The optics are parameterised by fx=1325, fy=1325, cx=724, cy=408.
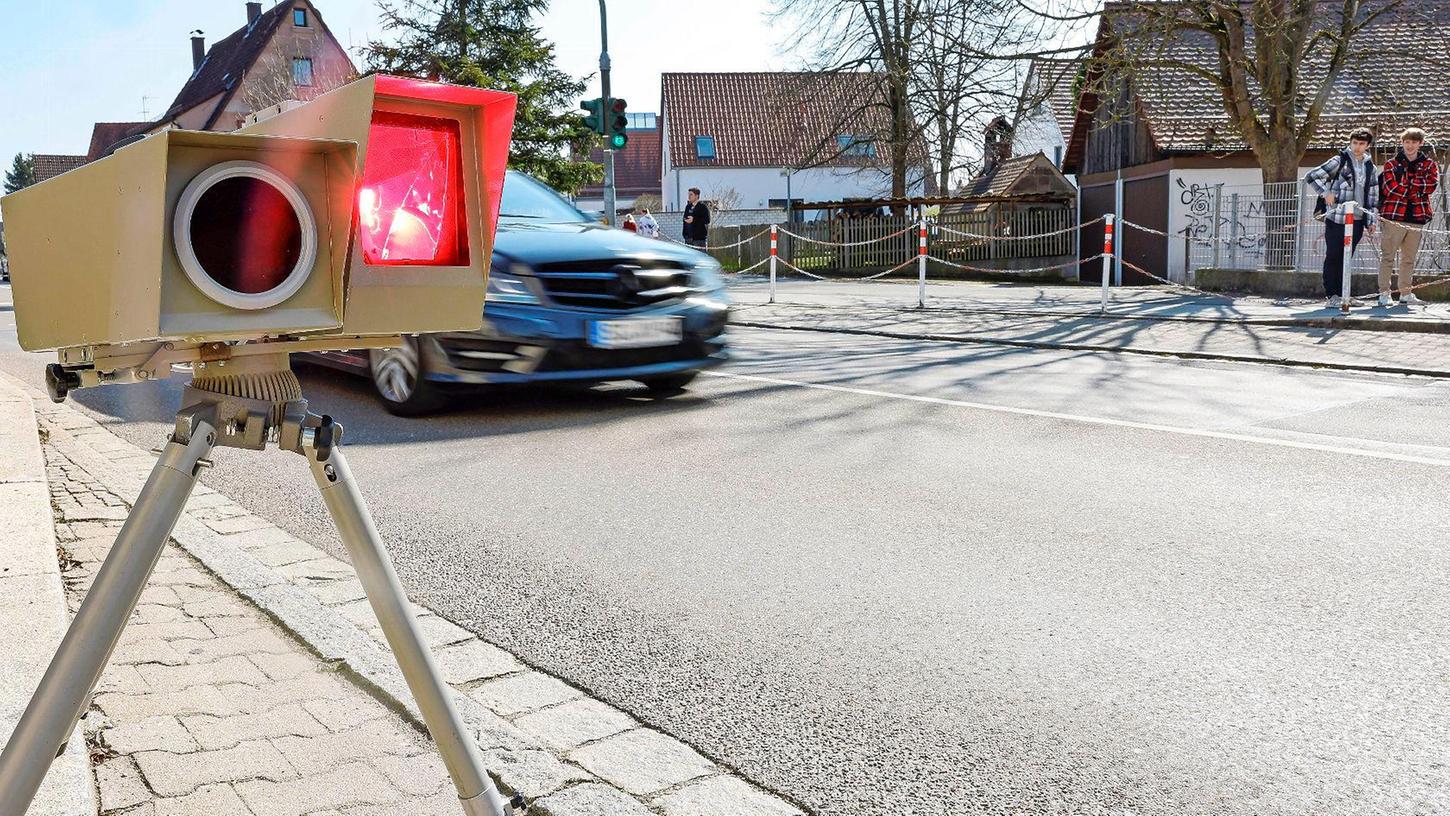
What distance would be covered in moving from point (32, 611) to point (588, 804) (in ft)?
6.24

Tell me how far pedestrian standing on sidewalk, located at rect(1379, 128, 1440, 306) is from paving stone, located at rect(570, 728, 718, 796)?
47.4ft

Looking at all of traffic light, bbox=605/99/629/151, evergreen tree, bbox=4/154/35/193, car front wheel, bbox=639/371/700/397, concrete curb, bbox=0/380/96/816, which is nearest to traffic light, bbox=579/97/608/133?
traffic light, bbox=605/99/629/151

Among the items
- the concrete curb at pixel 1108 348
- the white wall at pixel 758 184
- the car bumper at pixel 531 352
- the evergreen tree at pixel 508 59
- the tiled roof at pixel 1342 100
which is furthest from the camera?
the white wall at pixel 758 184

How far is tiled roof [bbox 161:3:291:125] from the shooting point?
2670 inches

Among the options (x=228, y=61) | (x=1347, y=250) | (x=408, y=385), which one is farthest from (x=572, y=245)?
(x=228, y=61)

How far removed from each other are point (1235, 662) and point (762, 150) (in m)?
62.8

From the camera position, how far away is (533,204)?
9570mm

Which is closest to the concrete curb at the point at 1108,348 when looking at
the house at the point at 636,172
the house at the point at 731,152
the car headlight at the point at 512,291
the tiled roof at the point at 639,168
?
the car headlight at the point at 512,291

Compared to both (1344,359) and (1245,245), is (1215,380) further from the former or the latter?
(1245,245)

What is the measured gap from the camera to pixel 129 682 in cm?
349

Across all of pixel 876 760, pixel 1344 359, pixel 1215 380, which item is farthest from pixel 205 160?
pixel 1344 359

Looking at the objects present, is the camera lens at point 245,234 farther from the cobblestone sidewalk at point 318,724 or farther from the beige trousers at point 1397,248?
the beige trousers at point 1397,248

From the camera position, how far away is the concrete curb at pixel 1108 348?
10125 mm

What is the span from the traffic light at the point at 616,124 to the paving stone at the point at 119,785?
19.3 metres
